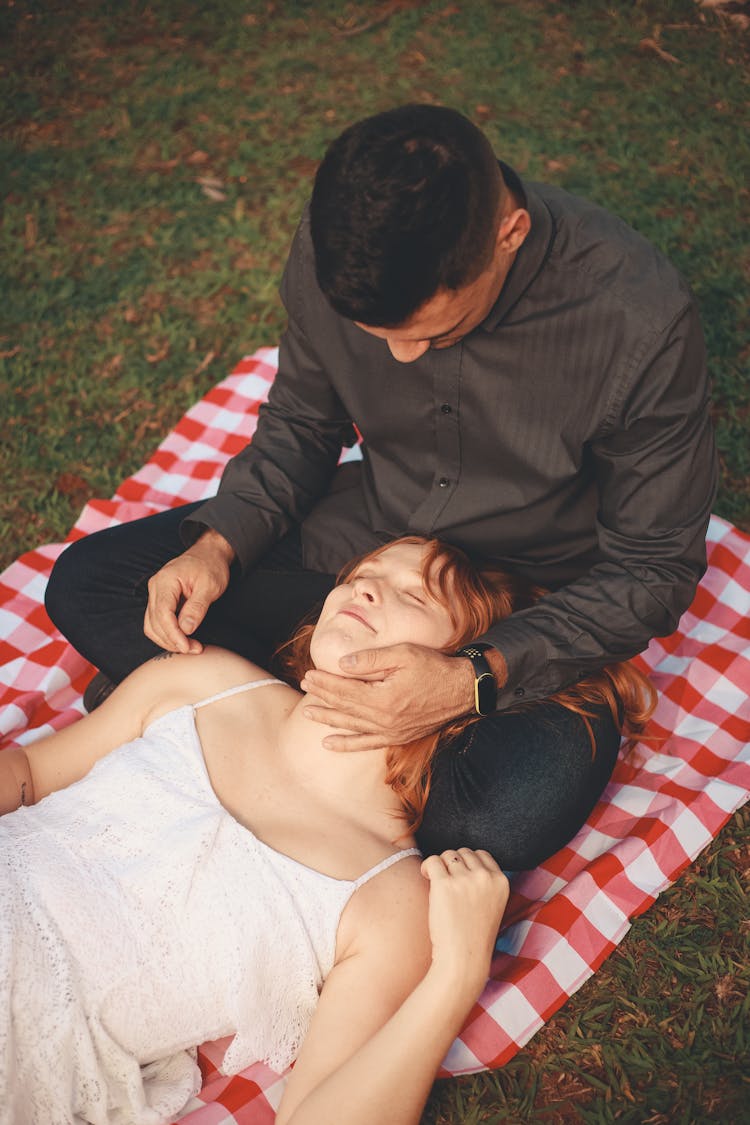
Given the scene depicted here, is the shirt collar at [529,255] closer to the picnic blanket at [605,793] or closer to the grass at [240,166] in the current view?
the picnic blanket at [605,793]

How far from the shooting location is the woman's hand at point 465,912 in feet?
8.82

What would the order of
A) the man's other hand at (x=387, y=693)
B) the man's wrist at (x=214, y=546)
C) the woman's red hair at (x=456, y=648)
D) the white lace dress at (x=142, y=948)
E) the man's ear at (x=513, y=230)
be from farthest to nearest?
the man's wrist at (x=214, y=546), the woman's red hair at (x=456, y=648), the man's other hand at (x=387, y=693), the man's ear at (x=513, y=230), the white lace dress at (x=142, y=948)

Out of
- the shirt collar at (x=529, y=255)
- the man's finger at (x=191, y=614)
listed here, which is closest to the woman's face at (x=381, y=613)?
the man's finger at (x=191, y=614)

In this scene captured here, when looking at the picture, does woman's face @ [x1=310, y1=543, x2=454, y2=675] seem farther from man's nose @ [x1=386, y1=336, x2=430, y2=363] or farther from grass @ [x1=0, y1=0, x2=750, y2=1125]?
grass @ [x1=0, y1=0, x2=750, y2=1125]

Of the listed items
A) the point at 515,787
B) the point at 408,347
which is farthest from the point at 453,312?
the point at 515,787

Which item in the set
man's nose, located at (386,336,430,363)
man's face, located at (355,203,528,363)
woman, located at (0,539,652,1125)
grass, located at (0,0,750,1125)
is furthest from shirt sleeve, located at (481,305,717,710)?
grass, located at (0,0,750,1125)

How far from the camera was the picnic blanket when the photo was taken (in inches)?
122

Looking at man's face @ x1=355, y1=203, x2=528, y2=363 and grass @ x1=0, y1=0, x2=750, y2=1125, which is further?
grass @ x1=0, y1=0, x2=750, y2=1125

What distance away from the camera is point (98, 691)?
12.9 feet

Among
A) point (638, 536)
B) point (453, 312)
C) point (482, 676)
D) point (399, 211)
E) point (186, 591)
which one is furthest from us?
point (186, 591)

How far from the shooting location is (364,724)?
3.02 m

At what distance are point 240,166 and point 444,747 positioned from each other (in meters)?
5.19

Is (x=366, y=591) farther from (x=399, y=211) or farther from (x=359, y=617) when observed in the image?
(x=399, y=211)

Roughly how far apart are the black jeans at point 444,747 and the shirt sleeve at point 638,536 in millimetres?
181
